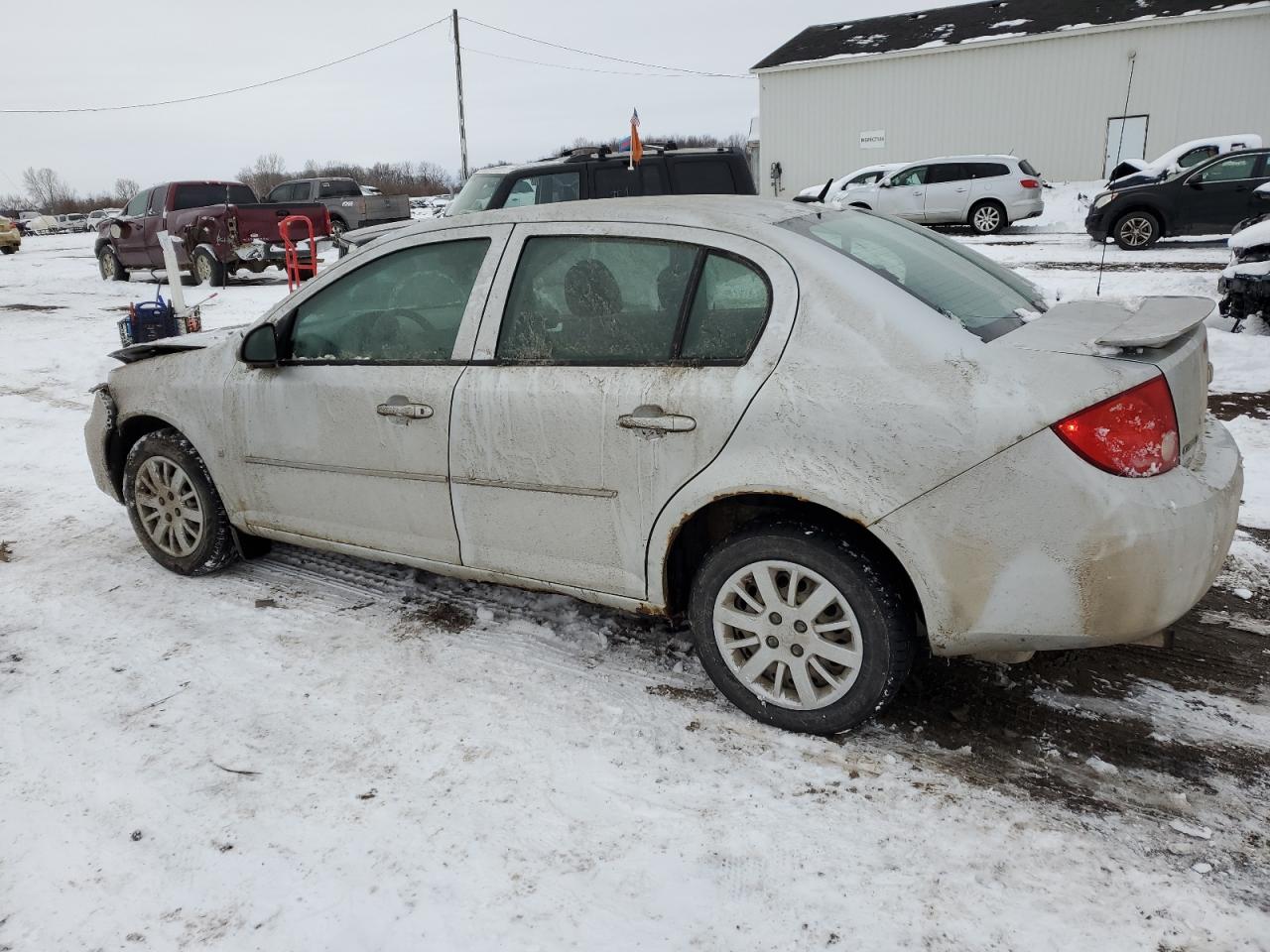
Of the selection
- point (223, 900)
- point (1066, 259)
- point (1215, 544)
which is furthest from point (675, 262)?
point (1066, 259)

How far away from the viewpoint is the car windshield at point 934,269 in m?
2.75

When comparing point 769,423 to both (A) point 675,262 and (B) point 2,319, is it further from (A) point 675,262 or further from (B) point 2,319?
(B) point 2,319

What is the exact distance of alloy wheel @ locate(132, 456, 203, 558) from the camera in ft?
13.5

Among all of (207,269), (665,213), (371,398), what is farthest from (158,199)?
(665,213)

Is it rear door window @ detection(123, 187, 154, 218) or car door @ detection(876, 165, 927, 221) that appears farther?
car door @ detection(876, 165, 927, 221)

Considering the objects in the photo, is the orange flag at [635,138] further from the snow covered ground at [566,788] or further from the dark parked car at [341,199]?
the dark parked car at [341,199]

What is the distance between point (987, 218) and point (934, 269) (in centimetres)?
1746

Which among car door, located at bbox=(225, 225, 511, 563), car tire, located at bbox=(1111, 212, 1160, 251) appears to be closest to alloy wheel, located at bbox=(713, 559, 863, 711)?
car door, located at bbox=(225, 225, 511, 563)

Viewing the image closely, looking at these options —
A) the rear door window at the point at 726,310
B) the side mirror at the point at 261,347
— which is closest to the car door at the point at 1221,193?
the rear door window at the point at 726,310

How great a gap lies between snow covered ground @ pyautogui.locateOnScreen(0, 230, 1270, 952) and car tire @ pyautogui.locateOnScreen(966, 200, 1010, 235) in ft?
53.3

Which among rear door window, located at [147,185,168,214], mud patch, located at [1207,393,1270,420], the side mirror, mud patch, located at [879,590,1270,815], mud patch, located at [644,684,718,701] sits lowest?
mud patch, located at [644,684,718,701]

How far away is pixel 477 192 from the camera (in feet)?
34.6

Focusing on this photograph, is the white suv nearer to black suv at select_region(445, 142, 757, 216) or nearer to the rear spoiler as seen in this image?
black suv at select_region(445, 142, 757, 216)

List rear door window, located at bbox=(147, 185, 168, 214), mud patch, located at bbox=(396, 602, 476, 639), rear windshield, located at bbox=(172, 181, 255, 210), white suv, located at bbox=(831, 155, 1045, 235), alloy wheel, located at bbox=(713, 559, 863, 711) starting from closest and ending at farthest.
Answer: alloy wheel, located at bbox=(713, 559, 863, 711), mud patch, located at bbox=(396, 602, 476, 639), rear windshield, located at bbox=(172, 181, 255, 210), rear door window, located at bbox=(147, 185, 168, 214), white suv, located at bbox=(831, 155, 1045, 235)
